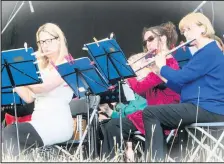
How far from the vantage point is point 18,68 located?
140 inches

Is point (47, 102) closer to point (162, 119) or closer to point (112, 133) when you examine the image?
point (112, 133)

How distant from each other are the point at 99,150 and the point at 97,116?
0.89 ft

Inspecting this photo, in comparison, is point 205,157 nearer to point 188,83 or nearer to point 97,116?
point 188,83

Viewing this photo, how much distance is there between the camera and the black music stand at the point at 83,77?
363 centimetres

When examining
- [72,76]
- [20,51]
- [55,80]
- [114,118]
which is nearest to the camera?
[20,51]

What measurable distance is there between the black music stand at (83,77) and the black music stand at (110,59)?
60mm

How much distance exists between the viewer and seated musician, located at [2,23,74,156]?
150 inches

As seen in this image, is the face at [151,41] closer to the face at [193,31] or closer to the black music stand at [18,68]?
the face at [193,31]

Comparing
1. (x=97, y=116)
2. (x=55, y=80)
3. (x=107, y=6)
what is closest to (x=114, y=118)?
(x=97, y=116)

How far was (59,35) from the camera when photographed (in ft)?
13.4

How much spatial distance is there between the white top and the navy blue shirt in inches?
30.5

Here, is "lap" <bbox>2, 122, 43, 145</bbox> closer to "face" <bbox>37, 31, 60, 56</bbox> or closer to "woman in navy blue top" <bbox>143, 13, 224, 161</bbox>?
"face" <bbox>37, 31, 60, 56</bbox>

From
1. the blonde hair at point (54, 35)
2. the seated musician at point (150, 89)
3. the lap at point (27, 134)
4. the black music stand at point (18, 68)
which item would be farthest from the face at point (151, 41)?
the lap at point (27, 134)

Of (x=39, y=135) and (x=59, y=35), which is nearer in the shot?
(x=39, y=135)
